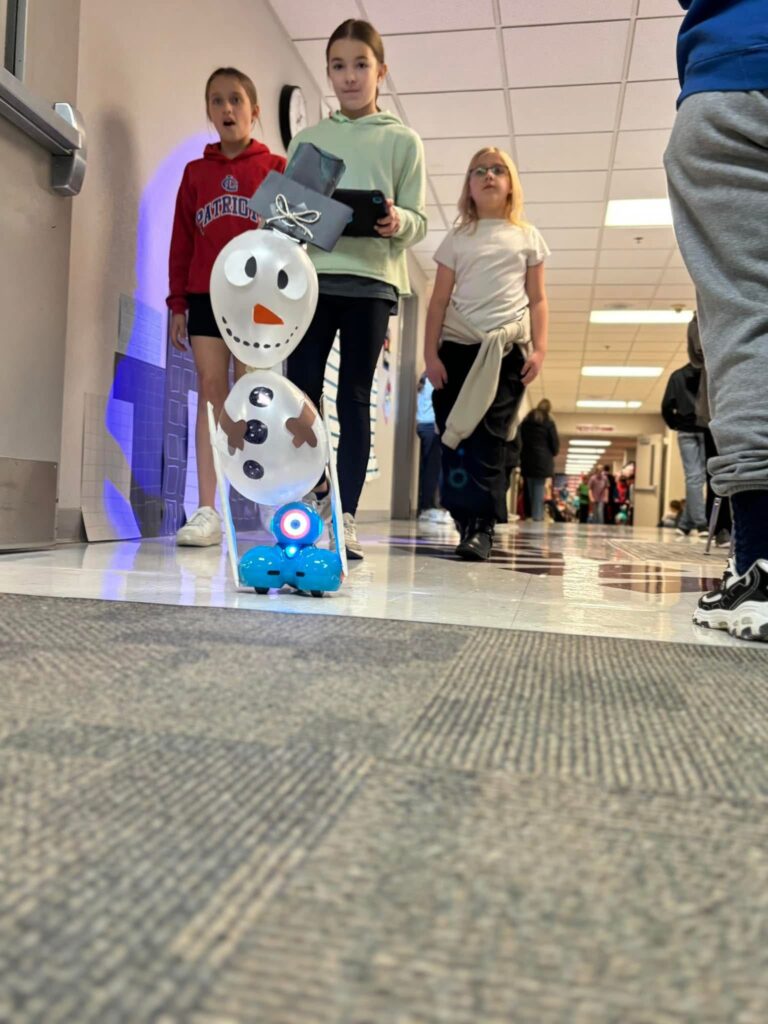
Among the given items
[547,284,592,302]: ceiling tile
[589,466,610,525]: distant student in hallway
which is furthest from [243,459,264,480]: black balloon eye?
[589,466,610,525]: distant student in hallway

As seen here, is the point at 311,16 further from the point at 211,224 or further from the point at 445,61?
the point at 211,224

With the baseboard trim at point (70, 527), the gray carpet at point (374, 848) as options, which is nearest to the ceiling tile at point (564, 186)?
the baseboard trim at point (70, 527)

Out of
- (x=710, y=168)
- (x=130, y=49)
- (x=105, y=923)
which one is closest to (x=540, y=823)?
(x=105, y=923)

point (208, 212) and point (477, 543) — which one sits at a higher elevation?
point (208, 212)

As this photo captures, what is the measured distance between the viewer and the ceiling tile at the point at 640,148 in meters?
4.91

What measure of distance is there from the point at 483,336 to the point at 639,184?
380cm

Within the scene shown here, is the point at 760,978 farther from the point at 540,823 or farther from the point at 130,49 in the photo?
the point at 130,49

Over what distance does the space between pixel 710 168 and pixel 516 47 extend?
3416 millimetres

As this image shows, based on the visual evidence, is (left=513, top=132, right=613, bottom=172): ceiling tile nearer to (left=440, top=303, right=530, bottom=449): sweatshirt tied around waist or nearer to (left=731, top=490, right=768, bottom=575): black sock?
(left=440, top=303, right=530, bottom=449): sweatshirt tied around waist

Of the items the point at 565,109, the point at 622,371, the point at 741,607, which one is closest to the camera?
the point at 741,607

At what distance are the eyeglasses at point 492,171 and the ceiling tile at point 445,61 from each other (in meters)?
2.02

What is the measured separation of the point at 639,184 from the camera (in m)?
5.53

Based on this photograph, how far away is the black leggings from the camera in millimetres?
2041

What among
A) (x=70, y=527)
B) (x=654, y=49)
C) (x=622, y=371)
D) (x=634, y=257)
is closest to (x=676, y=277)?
(x=634, y=257)
